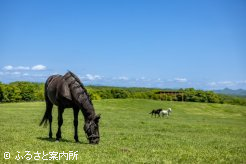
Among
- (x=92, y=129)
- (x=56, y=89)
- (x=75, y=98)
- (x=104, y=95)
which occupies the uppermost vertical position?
(x=56, y=89)

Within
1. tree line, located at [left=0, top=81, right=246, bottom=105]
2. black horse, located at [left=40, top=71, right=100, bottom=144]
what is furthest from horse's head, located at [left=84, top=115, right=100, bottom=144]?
tree line, located at [left=0, top=81, right=246, bottom=105]

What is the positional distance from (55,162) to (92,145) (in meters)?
5.11

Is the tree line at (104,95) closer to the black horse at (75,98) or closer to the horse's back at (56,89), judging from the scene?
Answer: the horse's back at (56,89)

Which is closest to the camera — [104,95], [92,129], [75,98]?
[92,129]

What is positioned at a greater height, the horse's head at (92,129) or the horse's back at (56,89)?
the horse's back at (56,89)

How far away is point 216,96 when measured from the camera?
133 m

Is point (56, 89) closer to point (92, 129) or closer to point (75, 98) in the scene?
point (75, 98)

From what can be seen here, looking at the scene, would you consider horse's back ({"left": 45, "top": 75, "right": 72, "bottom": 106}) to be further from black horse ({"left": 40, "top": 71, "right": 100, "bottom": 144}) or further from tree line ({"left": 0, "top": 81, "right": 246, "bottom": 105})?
tree line ({"left": 0, "top": 81, "right": 246, "bottom": 105})

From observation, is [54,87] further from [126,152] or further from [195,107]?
[195,107]

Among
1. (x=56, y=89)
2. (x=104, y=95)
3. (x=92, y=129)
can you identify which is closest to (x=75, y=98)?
(x=56, y=89)

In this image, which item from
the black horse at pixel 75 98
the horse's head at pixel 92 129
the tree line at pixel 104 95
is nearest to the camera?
the horse's head at pixel 92 129

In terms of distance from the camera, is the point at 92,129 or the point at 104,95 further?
the point at 104,95

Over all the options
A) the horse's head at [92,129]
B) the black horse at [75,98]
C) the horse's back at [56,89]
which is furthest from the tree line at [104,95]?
the horse's head at [92,129]

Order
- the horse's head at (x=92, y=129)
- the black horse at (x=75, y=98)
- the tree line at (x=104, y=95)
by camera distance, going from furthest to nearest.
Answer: the tree line at (x=104, y=95)
the black horse at (x=75, y=98)
the horse's head at (x=92, y=129)
